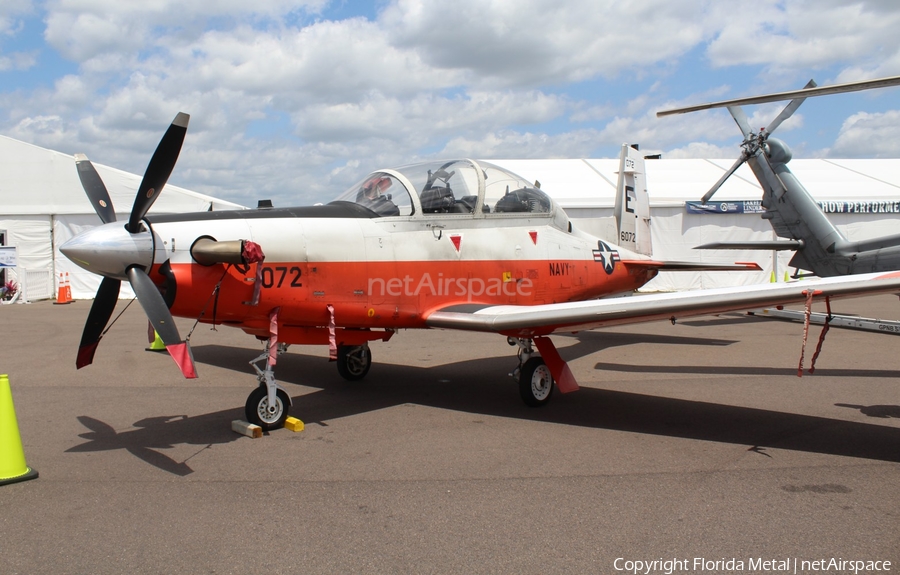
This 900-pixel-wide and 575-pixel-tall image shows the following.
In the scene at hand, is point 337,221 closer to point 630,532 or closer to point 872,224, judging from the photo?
point 630,532

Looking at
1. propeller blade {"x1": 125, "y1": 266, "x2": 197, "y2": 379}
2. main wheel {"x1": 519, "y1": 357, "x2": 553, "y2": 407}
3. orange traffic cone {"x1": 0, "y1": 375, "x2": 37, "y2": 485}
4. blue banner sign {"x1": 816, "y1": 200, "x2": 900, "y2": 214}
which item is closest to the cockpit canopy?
main wheel {"x1": 519, "y1": 357, "x2": 553, "y2": 407}

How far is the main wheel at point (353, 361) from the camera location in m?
8.48

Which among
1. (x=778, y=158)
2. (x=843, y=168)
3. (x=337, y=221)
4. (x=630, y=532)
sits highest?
(x=843, y=168)

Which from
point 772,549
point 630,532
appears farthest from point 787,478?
point 630,532

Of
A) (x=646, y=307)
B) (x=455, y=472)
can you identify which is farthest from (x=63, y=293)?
(x=646, y=307)

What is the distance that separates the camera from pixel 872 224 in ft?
77.8

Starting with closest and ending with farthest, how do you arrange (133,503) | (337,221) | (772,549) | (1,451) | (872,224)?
(772,549), (133,503), (1,451), (337,221), (872,224)

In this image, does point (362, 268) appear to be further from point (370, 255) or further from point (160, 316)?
point (160, 316)

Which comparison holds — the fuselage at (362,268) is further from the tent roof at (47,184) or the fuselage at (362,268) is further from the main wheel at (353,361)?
the tent roof at (47,184)

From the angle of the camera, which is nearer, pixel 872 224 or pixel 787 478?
pixel 787 478

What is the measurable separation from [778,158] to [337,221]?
12198 mm

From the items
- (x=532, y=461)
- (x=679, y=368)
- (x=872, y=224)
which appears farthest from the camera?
(x=872, y=224)

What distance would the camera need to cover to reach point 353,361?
28.0 ft

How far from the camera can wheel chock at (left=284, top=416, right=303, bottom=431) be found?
610 centimetres
